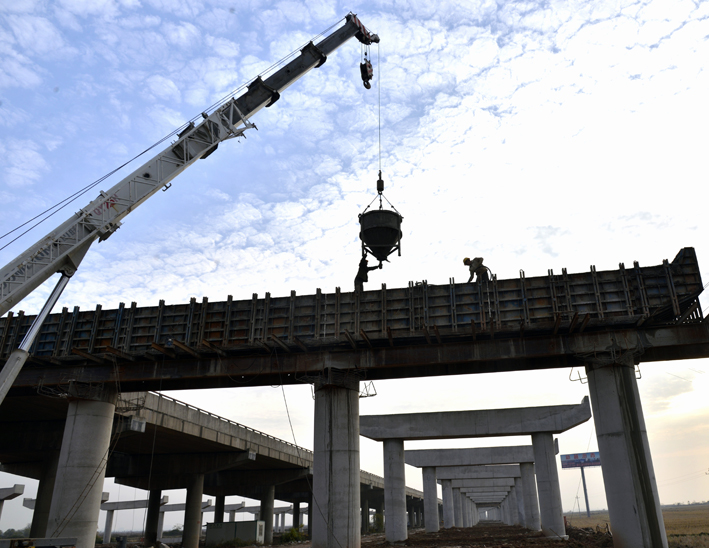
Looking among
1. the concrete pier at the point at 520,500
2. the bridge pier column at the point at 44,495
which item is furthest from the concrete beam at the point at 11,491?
the concrete pier at the point at 520,500

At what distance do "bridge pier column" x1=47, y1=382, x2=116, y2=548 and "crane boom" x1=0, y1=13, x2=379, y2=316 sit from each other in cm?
862

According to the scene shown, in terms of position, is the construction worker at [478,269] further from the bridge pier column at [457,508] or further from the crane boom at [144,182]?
the bridge pier column at [457,508]

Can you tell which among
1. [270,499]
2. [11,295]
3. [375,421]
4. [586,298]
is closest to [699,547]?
[586,298]

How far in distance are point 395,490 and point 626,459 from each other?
18.3 m

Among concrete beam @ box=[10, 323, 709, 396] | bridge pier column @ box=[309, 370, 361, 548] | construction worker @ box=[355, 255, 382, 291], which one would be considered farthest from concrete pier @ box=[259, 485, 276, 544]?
construction worker @ box=[355, 255, 382, 291]

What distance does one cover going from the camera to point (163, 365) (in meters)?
23.6

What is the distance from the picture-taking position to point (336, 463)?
68.6 ft

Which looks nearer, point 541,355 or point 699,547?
point 541,355

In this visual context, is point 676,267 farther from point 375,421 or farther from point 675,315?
point 375,421

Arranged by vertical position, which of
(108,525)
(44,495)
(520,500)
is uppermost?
(44,495)

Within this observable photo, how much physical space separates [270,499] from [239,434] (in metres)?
15.3

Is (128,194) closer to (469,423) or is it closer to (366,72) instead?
(366,72)

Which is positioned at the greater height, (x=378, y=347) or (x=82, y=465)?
(x=378, y=347)

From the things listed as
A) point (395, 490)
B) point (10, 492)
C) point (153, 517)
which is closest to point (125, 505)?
point (10, 492)
